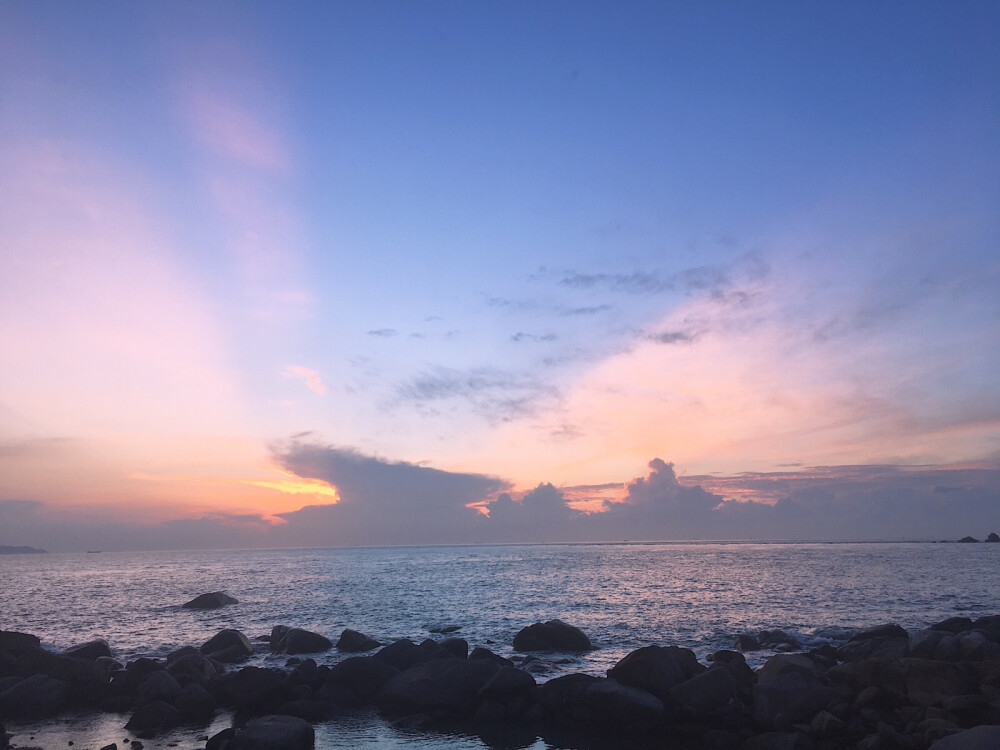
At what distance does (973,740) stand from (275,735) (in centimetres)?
1891

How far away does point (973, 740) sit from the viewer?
15.3 metres

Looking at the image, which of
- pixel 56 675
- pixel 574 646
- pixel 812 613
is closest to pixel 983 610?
pixel 812 613

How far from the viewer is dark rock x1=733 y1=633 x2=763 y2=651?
33.5 metres

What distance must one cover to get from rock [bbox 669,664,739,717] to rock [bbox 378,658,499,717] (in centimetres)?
722

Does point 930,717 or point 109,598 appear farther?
point 109,598

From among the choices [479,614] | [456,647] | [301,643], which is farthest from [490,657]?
[479,614]

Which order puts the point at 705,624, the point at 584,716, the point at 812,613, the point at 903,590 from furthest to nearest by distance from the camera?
the point at 903,590 → the point at 812,613 → the point at 705,624 → the point at 584,716

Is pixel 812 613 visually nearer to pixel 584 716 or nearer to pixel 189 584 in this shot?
pixel 584 716

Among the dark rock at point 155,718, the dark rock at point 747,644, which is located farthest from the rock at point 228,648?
the dark rock at point 747,644

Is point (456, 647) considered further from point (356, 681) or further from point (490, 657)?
point (356, 681)

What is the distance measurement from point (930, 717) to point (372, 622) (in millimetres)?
39054

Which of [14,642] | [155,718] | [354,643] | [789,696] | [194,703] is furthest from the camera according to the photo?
[354,643]

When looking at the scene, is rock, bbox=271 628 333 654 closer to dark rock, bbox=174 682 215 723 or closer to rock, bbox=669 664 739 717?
dark rock, bbox=174 682 215 723

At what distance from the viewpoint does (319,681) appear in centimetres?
2542
